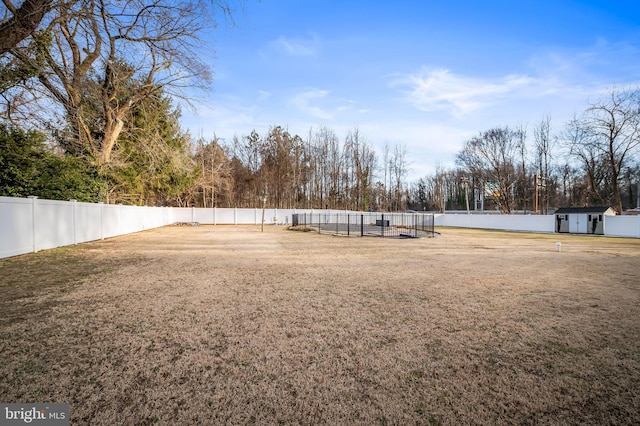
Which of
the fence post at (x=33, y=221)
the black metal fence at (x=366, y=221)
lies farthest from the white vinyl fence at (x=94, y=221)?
the black metal fence at (x=366, y=221)

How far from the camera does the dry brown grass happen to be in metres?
2.13

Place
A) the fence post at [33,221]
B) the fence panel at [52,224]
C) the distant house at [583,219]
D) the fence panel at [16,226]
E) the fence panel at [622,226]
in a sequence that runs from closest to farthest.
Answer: the fence panel at [16,226] < the fence post at [33,221] < the fence panel at [52,224] < the fence panel at [622,226] < the distant house at [583,219]

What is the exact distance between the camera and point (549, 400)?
2229 millimetres

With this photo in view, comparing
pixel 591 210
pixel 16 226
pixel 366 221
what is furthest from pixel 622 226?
pixel 16 226

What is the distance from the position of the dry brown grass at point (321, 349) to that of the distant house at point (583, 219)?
20600 mm

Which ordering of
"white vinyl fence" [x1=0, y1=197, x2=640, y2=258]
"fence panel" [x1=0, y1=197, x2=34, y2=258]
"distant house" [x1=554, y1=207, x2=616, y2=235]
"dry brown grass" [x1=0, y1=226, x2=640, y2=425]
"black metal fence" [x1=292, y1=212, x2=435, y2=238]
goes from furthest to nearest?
"black metal fence" [x1=292, y1=212, x2=435, y2=238], "distant house" [x1=554, y1=207, x2=616, y2=235], "white vinyl fence" [x1=0, y1=197, x2=640, y2=258], "fence panel" [x1=0, y1=197, x2=34, y2=258], "dry brown grass" [x1=0, y1=226, x2=640, y2=425]

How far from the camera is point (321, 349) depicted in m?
3.05

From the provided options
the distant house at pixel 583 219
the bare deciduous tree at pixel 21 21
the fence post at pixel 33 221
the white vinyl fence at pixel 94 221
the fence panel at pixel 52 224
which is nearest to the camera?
the bare deciduous tree at pixel 21 21

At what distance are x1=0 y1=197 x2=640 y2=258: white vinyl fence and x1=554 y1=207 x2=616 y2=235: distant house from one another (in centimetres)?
49

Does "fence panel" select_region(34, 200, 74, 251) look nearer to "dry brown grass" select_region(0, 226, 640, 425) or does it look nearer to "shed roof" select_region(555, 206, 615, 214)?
"dry brown grass" select_region(0, 226, 640, 425)

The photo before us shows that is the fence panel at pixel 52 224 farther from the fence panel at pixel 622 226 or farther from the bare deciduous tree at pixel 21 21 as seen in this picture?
the fence panel at pixel 622 226

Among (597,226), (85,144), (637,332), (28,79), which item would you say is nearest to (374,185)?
(597,226)

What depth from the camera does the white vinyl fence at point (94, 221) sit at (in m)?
8.35

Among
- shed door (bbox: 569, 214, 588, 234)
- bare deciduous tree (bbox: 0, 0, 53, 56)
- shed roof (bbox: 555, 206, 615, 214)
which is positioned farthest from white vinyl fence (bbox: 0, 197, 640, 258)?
bare deciduous tree (bbox: 0, 0, 53, 56)
